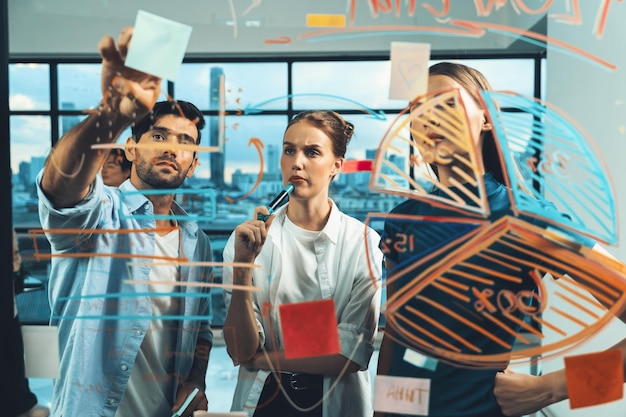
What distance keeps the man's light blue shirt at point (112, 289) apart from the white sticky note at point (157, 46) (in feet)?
0.86

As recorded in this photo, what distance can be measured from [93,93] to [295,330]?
70 centimetres

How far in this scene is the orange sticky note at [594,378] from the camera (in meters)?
1.20

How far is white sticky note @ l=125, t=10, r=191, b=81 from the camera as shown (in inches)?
47.4

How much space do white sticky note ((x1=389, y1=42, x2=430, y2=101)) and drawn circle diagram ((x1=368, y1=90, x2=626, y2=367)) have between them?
0.03m

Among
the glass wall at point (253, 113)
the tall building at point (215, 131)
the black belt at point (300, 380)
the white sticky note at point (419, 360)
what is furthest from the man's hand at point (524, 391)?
the tall building at point (215, 131)

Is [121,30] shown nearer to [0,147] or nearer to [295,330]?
[0,147]

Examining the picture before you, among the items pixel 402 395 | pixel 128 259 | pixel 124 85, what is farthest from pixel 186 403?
pixel 124 85

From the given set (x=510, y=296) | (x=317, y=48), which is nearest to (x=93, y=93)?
(x=317, y=48)

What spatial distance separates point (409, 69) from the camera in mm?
1207

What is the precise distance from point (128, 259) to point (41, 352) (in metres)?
0.34

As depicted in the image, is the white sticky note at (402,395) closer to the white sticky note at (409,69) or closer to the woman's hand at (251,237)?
the woman's hand at (251,237)

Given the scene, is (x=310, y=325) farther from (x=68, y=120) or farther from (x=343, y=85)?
(x=68, y=120)

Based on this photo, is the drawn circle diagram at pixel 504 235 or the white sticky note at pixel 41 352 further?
the white sticky note at pixel 41 352

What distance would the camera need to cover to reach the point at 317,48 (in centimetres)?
122
